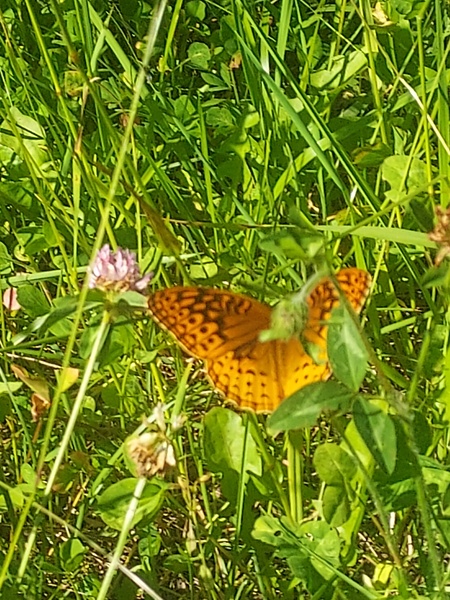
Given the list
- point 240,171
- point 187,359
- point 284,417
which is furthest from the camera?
point 240,171

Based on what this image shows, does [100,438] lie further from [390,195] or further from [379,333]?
[390,195]

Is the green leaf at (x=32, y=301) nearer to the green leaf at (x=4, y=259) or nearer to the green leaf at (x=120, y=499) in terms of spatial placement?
the green leaf at (x=4, y=259)

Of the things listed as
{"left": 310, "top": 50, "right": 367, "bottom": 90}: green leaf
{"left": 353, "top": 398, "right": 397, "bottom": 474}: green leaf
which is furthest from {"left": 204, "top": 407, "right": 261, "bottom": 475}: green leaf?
{"left": 310, "top": 50, "right": 367, "bottom": 90}: green leaf

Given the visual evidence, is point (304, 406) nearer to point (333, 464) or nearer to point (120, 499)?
point (333, 464)

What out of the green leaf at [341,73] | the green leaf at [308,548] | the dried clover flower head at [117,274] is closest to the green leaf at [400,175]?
the green leaf at [341,73]

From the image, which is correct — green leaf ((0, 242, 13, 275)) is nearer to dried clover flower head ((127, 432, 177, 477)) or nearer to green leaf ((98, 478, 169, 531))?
green leaf ((98, 478, 169, 531))

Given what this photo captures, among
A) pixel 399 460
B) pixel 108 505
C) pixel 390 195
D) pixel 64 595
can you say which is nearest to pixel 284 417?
pixel 399 460
